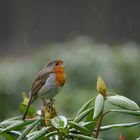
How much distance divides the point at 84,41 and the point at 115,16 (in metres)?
3.67

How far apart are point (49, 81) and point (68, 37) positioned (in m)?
8.24

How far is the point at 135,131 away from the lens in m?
5.16

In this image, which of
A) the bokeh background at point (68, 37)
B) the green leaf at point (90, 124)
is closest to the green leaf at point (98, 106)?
the green leaf at point (90, 124)

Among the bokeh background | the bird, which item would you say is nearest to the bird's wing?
the bird

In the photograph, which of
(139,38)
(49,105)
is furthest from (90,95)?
(139,38)

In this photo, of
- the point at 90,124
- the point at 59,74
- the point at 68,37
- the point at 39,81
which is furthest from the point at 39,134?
the point at 68,37

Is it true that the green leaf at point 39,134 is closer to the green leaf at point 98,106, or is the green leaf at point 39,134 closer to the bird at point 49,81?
the green leaf at point 98,106

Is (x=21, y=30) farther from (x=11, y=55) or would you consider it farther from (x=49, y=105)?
(x=49, y=105)

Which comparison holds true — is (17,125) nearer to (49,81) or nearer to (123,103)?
(123,103)

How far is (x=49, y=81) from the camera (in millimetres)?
2920

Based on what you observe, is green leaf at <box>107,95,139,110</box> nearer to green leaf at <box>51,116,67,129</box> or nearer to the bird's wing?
green leaf at <box>51,116,67,129</box>

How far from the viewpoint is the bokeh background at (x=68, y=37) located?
6.87 metres

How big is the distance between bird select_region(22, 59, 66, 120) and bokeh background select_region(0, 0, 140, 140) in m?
3.66

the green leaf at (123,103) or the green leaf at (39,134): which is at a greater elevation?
the green leaf at (123,103)
